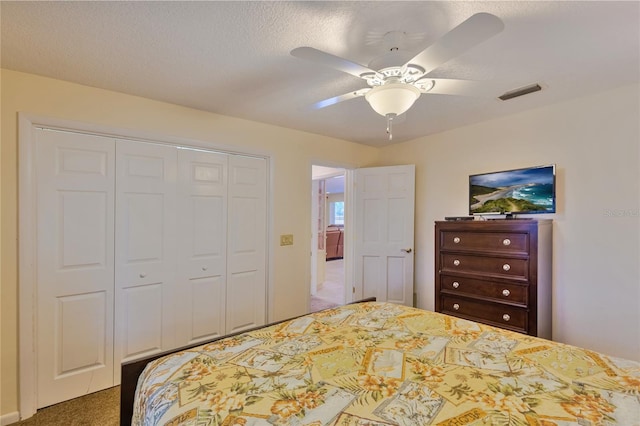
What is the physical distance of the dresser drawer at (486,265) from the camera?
235cm

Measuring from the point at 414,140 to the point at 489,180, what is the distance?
1095 mm

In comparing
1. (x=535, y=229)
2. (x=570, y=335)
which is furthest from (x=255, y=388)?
(x=570, y=335)

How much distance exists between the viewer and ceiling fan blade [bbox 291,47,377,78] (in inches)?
47.7

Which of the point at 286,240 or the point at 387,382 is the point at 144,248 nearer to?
the point at 286,240

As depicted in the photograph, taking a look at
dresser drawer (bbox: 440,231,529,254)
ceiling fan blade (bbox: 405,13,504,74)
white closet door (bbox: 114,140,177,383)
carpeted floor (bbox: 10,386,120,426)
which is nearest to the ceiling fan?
ceiling fan blade (bbox: 405,13,504,74)

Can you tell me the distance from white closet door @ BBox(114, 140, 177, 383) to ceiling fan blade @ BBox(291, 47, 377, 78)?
184 centimetres

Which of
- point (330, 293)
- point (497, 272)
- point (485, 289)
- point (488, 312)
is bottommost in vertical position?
point (330, 293)

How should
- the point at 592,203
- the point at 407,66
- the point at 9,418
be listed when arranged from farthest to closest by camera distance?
1. the point at 592,203
2. the point at 9,418
3. the point at 407,66

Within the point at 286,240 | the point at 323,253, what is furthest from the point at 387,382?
the point at 323,253

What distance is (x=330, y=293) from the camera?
5211 mm

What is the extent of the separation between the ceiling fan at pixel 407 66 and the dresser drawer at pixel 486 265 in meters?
1.46

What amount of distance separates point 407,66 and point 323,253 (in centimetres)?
453

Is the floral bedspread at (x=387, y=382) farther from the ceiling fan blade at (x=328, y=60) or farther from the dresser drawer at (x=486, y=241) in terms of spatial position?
the ceiling fan blade at (x=328, y=60)

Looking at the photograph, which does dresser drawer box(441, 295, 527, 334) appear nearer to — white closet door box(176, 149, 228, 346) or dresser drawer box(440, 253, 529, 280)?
dresser drawer box(440, 253, 529, 280)
